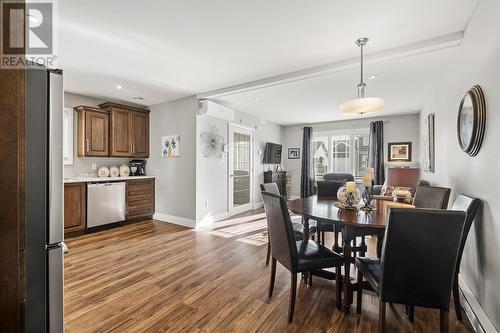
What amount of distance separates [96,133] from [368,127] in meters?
6.17

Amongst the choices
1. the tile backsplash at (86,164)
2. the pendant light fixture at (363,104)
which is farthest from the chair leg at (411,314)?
the tile backsplash at (86,164)

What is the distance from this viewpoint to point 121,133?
4.52 metres

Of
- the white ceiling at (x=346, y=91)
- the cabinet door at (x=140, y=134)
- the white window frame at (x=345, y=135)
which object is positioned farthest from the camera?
the white window frame at (x=345, y=135)

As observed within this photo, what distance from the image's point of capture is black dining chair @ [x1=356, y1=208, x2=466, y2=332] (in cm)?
131

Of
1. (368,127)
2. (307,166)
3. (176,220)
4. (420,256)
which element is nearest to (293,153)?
(307,166)

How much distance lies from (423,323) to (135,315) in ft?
7.21

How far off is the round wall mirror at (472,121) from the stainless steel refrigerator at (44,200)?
9.04 feet

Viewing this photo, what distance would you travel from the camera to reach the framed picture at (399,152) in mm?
5586

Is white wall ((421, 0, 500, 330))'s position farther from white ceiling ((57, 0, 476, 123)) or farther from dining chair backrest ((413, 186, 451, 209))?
white ceiling ((57, 0, 476, 123))

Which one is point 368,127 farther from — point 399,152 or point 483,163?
point 483,163

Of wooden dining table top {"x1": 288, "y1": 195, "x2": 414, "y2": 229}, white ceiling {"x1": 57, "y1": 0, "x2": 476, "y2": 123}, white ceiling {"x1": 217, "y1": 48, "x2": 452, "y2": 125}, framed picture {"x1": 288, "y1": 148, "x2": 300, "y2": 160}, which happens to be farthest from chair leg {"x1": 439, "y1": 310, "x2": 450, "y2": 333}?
framed picture {"x1": 288, "y1": 148, "x2": 300, "y2": 160}

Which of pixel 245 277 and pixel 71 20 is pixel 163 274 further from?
pixel 71 20

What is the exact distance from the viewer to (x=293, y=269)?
1.75 meters

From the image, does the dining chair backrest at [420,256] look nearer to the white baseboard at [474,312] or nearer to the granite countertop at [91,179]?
the white baseboard at [474,312]
